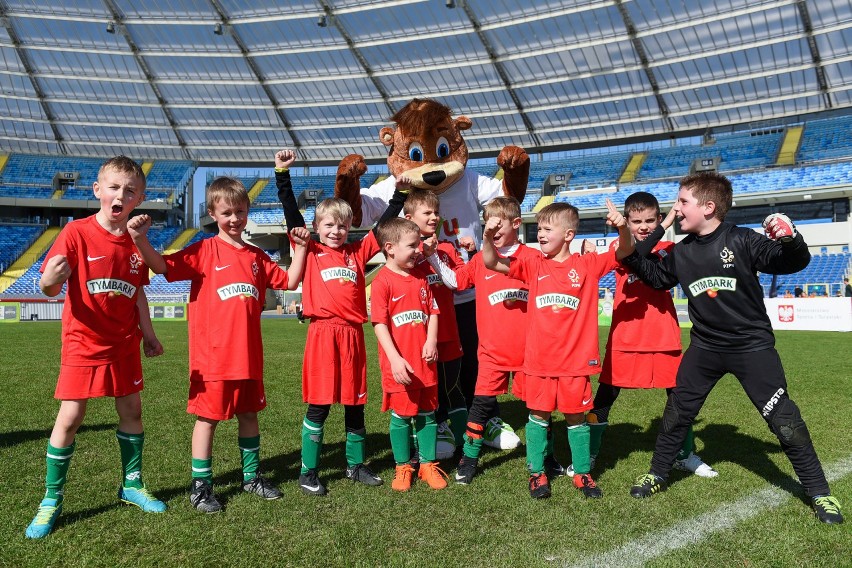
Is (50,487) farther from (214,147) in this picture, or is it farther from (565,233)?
(214,147)

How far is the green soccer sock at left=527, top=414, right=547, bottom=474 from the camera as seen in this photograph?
137 inches

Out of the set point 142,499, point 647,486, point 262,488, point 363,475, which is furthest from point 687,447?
point 142,499

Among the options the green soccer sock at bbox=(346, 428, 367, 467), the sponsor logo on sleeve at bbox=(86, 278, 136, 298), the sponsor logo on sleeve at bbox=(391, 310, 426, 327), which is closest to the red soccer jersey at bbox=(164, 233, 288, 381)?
the sponsor logo on sleeve at bbox=(86, 278, 136, 298)

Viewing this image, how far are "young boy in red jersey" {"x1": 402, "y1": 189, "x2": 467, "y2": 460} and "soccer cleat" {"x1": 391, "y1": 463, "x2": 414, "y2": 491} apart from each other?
0.72 m

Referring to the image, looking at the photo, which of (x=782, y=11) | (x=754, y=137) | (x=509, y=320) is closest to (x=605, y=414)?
(x=509, y=320)

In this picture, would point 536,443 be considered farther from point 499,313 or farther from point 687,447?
point 687,447

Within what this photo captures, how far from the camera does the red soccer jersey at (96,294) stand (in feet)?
9.77

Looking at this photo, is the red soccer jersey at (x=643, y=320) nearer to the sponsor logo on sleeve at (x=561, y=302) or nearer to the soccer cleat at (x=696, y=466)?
the sponsor logo on sleeve at (x=561, y=302)

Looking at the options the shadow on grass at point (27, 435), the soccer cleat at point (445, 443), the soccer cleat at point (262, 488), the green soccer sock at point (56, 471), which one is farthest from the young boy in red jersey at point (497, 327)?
the shadow on grass at point (27, 435)

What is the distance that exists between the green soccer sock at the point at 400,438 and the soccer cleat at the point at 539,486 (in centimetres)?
74

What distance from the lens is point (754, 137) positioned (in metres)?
30.9

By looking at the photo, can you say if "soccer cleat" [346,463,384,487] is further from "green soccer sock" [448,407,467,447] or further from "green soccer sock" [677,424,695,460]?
"green soccer sock" [677,424,695,460]

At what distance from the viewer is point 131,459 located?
10.6ft

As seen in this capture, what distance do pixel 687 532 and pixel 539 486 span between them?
30.8 inches
